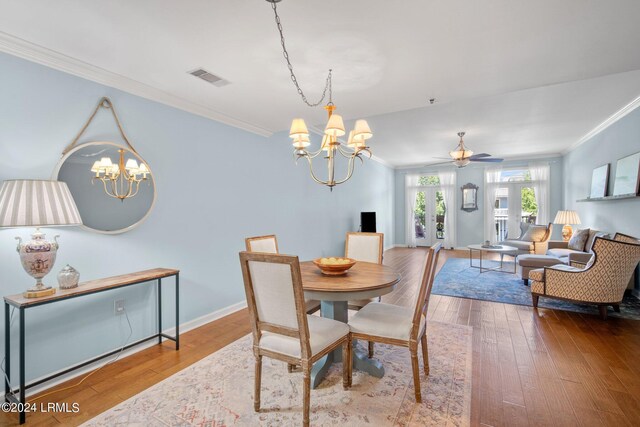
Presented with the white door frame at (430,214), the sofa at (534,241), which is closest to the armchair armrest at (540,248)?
the sofa at (534,241)

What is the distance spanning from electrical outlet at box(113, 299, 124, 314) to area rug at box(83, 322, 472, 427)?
32.3 inches

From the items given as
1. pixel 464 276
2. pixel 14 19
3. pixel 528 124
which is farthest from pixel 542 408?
pixel 528 124

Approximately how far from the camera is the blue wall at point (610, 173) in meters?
4.12

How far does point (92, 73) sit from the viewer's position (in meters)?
2.40

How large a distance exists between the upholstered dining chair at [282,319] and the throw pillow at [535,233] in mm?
6174

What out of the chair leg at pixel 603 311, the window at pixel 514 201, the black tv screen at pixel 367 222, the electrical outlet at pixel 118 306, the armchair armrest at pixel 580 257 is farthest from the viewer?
the window at pixel 514 201

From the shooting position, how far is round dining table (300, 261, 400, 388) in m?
1.88

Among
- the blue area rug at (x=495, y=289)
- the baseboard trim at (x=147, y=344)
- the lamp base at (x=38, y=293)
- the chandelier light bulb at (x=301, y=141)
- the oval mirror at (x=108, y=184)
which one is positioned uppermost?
the chandelier light bulb at (x=301, y=141)

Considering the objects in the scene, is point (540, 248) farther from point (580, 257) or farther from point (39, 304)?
point (39, 304)

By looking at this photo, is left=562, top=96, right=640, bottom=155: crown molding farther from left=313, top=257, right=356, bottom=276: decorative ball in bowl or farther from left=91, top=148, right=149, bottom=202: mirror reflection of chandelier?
left=91, top=148, right=149, bottom=202: mirror reflection of chandelier

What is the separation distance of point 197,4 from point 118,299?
7.92 ft

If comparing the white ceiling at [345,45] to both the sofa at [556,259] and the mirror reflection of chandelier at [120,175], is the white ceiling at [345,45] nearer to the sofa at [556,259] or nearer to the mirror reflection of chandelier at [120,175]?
the mirror reflection of chandelier at [120,175]

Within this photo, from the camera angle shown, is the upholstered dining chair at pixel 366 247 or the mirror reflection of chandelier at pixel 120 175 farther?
the upholstered dining chair at pixel 366 247

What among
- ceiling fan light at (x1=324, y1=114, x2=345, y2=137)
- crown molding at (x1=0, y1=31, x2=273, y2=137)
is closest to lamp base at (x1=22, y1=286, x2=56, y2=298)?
crown molding at (x1=0, y1=31, x2=273, y2=137)
